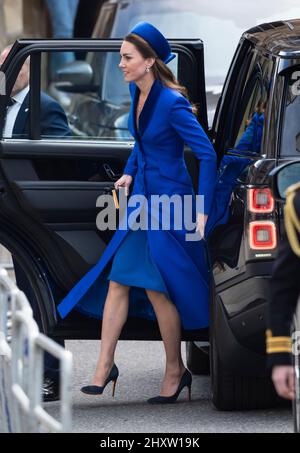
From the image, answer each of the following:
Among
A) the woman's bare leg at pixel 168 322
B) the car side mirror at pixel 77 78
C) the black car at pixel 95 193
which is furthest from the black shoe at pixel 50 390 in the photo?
the car side mirror at pixel 77 78

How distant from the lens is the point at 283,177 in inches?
225

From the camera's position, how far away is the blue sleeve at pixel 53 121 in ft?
26.2

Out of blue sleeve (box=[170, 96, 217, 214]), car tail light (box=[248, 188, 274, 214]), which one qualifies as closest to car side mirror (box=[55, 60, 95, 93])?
blue sleeve (box=[170, 96, 217, 214])

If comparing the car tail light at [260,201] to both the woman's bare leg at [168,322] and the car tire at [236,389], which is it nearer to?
the car tire at [236,389]

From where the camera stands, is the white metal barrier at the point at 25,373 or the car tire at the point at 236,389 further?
the car tire at the point at 236,389

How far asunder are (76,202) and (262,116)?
3.33 ft

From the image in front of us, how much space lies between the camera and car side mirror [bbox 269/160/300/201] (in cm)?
538

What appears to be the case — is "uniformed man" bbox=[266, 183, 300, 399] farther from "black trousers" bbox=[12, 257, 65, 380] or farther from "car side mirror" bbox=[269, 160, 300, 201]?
"black trousers" bbox=[12, 257, 65, 380]

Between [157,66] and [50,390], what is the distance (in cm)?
164

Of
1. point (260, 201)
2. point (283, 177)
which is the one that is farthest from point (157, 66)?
point (283, 177)

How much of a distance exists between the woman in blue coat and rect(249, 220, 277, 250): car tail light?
17.9 inches

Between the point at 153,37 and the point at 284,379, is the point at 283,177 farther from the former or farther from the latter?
the point at 153,37

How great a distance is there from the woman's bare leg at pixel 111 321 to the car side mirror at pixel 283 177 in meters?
1.80

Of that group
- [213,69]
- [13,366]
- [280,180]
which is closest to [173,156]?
[280,180]
